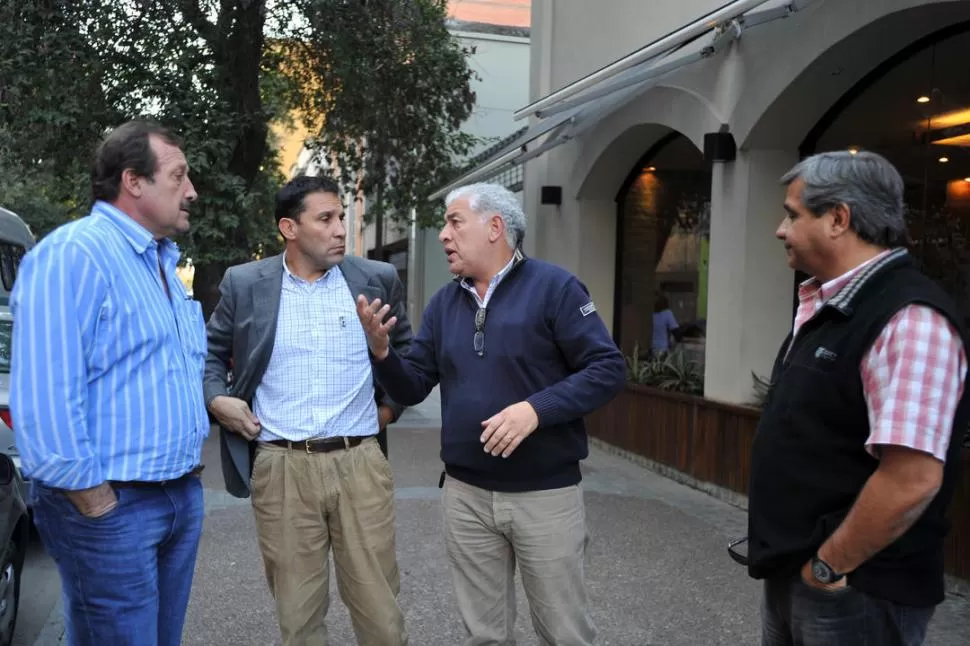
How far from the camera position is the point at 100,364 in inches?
97.0

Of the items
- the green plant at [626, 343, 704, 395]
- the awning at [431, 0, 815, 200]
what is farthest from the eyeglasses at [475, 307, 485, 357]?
the green plant at [626, 343, 704, 395]

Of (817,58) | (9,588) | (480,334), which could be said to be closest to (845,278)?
(480,334)

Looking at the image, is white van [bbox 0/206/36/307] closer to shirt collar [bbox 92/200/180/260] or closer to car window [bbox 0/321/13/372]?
car window [bbox 0/321/13/372]

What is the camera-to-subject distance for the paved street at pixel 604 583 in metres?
4.52

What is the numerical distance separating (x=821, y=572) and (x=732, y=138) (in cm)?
618

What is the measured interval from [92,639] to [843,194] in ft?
7.44

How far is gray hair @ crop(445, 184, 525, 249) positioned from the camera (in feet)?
10.7

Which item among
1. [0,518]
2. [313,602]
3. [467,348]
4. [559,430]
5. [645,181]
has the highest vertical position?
[645,181]

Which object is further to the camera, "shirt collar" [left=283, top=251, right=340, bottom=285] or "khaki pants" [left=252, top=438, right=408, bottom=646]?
"shirt collar" [left=283, top=251, right=340, bottom=285]

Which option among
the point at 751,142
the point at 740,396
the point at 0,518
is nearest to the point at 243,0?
the point at 751,142

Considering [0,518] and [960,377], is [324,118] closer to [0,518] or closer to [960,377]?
[0,518]

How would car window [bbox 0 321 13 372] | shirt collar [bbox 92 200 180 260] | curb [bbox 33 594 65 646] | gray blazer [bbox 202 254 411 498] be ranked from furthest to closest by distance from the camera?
car window [bbox 0 321 13 372], curb [bbox 33 594 65 646], gray blazer [bbox 202 254 411 498], shirt collar [bbox 92 200 180 260]

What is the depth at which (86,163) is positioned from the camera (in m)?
11.5

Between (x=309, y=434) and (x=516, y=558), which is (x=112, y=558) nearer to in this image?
(x=309, y=434)
